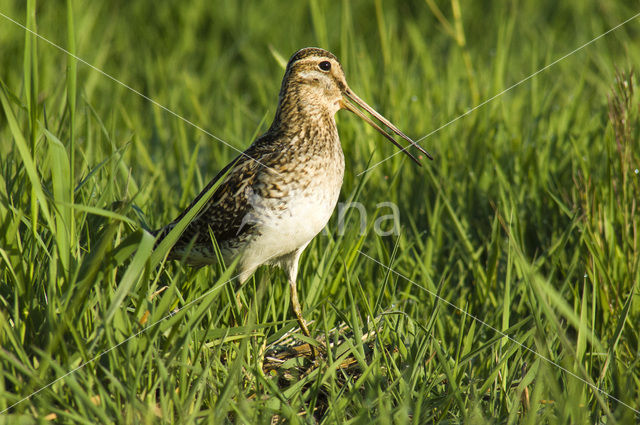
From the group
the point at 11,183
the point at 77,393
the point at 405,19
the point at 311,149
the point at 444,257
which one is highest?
A: the point at 405,19

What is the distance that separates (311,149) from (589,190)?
140 cm

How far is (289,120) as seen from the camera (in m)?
3.36

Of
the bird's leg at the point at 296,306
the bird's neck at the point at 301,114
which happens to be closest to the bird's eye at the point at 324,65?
the bird's neck at the point at 301,114

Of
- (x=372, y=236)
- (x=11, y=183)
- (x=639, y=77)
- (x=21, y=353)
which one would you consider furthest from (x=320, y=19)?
(x=21, y=353)

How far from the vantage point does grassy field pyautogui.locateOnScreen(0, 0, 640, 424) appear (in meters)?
2.40

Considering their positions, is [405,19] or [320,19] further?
[405,19]

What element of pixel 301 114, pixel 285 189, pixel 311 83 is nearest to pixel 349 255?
pixel 285 189

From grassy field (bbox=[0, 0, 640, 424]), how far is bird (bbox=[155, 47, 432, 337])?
5.9 inches

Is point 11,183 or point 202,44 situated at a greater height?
point 202,44

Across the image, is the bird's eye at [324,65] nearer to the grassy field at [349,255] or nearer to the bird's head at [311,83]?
the bird's head at [311,83]

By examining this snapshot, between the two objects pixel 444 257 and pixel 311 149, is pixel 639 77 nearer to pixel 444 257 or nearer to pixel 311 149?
pixel 444 257

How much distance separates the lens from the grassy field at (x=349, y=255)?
240cm

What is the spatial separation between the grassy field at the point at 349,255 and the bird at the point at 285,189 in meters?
0.15

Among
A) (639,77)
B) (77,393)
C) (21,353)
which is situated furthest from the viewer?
(639,77)
